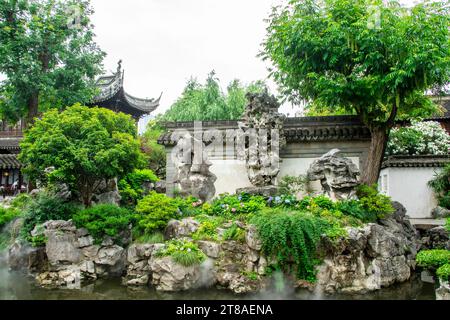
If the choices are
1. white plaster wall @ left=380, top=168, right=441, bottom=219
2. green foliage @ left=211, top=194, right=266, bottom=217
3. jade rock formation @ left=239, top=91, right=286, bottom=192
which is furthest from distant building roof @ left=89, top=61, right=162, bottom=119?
white plaster wall @ left=380, top=168, right=441, bottom=219

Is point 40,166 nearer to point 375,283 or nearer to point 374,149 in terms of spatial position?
point 375,283

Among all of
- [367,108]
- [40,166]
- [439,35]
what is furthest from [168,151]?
[439,35]

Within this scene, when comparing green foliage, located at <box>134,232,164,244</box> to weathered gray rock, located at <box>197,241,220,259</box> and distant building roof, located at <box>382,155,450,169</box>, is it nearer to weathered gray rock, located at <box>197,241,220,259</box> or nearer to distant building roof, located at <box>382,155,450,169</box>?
weathered gray rock, located at <box>197,241,220,259</box>

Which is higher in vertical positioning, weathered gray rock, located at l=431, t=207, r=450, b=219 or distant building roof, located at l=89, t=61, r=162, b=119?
distant building roof, located at l=89, t=61, r=162, b=119

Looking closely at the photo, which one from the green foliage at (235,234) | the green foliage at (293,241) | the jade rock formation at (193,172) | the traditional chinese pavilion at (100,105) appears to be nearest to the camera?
the green foliage at (293,241)

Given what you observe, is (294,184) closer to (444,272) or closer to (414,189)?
(444,272)

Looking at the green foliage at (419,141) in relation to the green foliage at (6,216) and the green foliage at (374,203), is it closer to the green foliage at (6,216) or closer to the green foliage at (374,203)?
the green foliage at (374,203)

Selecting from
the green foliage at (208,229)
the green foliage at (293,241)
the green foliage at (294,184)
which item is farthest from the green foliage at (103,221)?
the green foliage at (294,184)

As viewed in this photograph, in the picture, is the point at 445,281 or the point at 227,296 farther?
the point at 227,296

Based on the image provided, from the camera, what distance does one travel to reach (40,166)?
28.0 ft

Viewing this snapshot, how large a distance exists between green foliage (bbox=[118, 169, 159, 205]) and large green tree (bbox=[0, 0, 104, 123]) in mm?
3738

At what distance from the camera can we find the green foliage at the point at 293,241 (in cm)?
706

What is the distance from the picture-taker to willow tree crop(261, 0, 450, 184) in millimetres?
8852

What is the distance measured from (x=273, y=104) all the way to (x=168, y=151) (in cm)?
441
